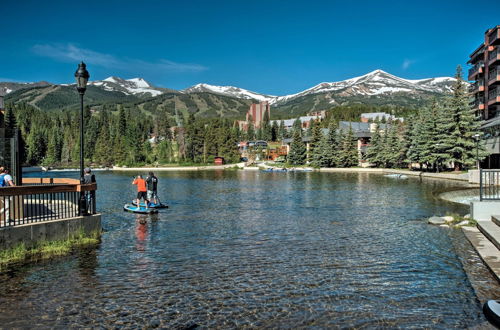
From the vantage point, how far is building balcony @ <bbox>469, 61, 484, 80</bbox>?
74688 millimetres

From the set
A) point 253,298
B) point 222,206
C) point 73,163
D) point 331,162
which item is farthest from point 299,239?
point 73,163

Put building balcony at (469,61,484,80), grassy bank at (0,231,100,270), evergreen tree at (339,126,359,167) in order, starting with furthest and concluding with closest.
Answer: evergreen tree at (339,126,359,167)
building balcony at (469,61,484,80)
grassy bank at (0,231,100,270)

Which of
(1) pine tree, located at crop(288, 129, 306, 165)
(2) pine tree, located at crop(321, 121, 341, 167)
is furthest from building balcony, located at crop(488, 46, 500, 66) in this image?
(1) pine tree, located at crop(288, 129, 306, 165)

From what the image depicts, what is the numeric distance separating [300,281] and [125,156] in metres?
164

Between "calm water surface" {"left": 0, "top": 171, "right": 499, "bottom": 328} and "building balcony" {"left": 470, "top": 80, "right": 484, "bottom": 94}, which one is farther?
"building balcony" {"left": 470, "top": 80, "right": 484, "bottom": 94}

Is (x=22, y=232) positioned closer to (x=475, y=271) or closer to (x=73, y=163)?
A: (x=475, y=271)

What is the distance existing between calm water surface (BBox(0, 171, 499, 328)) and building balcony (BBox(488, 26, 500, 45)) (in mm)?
59703

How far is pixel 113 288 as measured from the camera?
10.4 metres

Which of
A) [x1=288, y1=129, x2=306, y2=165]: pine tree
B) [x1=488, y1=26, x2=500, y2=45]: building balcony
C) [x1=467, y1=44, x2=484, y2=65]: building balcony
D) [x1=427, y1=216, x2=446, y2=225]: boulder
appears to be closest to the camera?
[x1=427, y1=216, x2=446, y2=225]: boulder

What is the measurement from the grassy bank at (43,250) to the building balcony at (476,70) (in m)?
78.1

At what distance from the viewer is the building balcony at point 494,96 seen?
6412cm

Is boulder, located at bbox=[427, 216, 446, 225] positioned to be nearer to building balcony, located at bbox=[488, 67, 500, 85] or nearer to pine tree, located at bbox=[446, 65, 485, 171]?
pine tree, located at bbox=[446, 65, 485, 171]

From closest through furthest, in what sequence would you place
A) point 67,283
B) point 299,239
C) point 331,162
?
1. point 67,283
2. point 299,239
3. point 331,162

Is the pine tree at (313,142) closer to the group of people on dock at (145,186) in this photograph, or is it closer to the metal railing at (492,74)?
the metal railing at (492,74)
